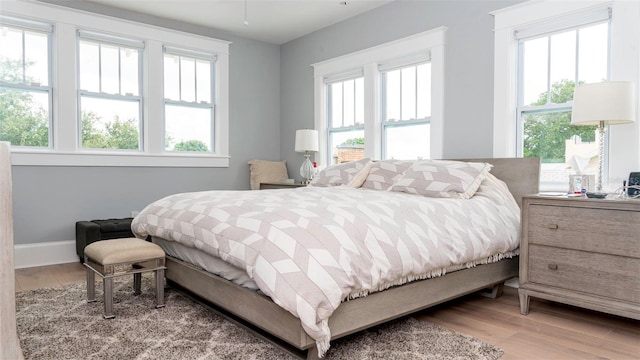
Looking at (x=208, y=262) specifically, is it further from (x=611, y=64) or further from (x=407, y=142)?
(x=611, y=64)

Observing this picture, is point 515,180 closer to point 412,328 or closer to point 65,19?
point 412,328

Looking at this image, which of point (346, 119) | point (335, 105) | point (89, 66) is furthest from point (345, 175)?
point (89, 66)

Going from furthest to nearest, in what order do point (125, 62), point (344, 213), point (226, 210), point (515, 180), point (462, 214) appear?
point (125, 62) → point (515, 180) → point (462, 214) → point (226, 210) → point (344, 213)

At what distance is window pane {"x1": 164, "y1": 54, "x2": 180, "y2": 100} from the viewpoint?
5.05 metres

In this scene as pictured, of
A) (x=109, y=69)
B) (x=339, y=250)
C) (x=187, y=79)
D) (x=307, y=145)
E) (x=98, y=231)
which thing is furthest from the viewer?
(x=187, y=79)

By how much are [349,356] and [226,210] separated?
1.00 metres

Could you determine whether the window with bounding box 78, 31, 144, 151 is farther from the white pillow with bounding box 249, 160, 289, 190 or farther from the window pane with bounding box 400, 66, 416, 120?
the window pane with bounding box 400, 66, 416, 120

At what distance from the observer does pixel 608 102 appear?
102 inches

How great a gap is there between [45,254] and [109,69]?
2.04 m

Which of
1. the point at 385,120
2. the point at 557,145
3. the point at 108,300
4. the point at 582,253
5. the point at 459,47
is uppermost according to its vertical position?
the point at 459,47

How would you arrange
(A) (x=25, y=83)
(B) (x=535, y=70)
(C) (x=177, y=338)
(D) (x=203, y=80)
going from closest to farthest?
(C) (x=177, y=338) < (B) (x=535, y=70) < (A) (x=25, y=83) < (D) (x=203, y=80)

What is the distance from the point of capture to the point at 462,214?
269cm

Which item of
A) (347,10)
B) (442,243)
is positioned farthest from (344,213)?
(347,10)

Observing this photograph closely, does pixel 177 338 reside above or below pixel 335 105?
below
